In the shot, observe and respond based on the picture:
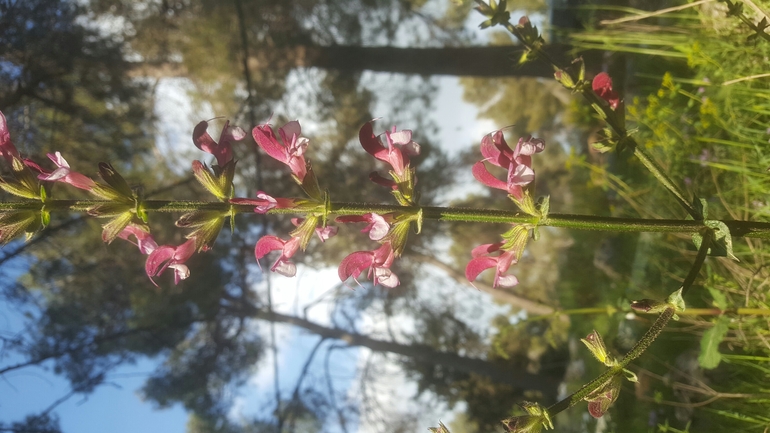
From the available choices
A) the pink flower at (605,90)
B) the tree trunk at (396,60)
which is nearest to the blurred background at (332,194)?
the tree trunk at (396,60)

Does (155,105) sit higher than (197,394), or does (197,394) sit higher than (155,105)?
(155,105)

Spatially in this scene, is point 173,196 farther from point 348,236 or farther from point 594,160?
point 594,160

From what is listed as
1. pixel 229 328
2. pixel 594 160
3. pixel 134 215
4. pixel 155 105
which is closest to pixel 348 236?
pixel 229 328

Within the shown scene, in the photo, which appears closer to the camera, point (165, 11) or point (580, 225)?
point (580, 225)

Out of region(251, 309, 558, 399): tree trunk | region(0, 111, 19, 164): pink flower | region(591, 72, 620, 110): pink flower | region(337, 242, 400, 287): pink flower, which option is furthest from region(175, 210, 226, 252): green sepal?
region(251, 309, 558, 399): tree trunk

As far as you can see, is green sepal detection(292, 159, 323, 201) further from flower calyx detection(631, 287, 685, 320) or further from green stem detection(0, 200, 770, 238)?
flower calyx detection(631, 287, 685, 320)

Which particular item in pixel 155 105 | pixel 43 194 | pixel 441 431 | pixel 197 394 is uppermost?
pixel 43 194

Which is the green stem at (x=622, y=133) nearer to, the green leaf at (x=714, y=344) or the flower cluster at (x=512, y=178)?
the flower cluster at (x=512, y=178)
